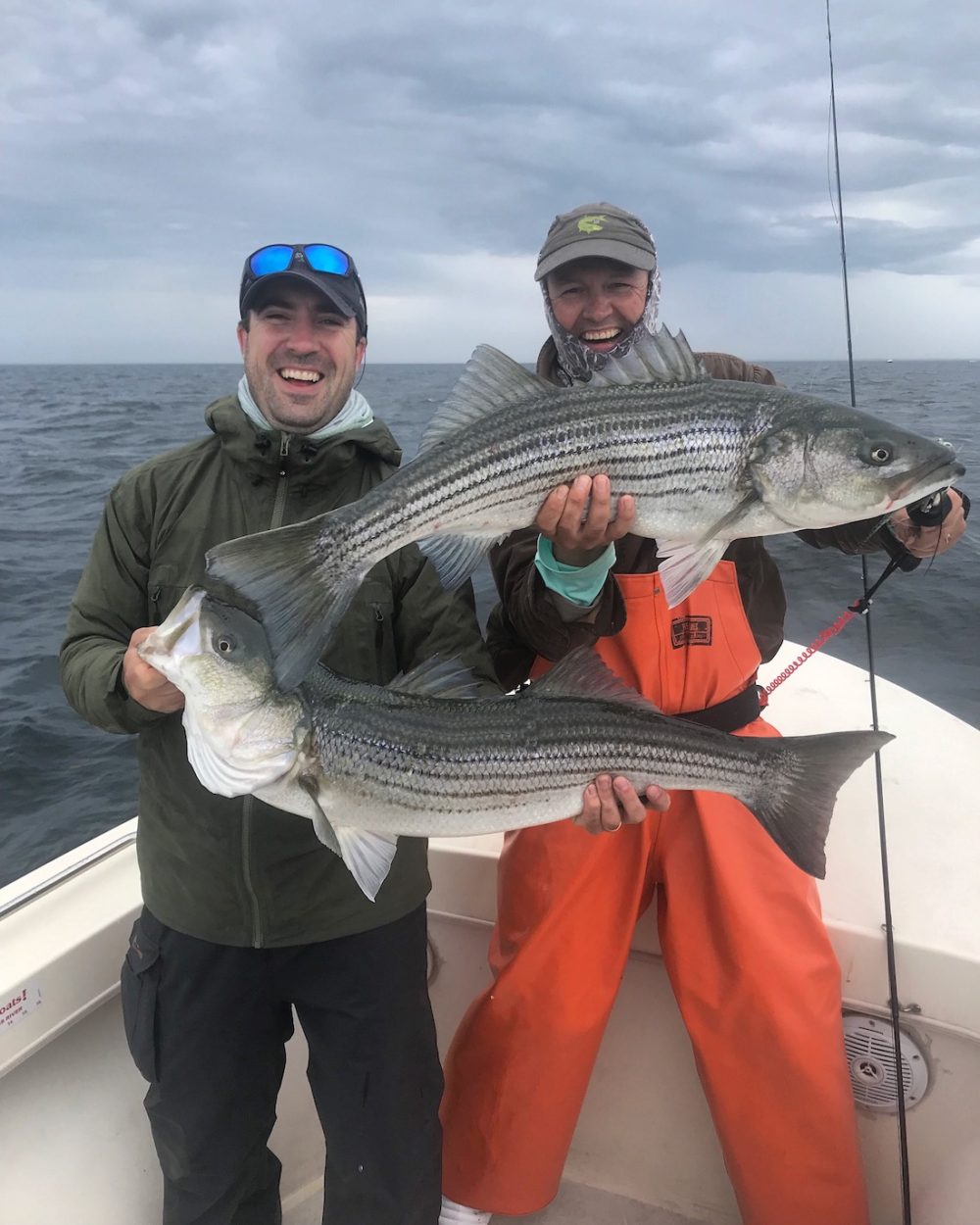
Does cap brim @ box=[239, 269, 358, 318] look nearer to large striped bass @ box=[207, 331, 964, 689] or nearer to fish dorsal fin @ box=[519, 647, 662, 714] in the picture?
large striped bass @ box=[207, 331, 964, 689]

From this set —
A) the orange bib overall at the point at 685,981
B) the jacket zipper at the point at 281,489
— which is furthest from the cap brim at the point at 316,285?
the orange bib overall at the point at 685,981

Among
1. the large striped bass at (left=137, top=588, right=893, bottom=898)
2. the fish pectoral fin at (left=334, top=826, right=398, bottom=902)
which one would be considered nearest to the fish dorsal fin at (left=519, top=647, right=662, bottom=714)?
the large striped bass at (left=137, top=588, right=893, bottom=898)

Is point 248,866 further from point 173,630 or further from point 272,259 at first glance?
point 272,259

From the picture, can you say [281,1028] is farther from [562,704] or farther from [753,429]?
[753,429]

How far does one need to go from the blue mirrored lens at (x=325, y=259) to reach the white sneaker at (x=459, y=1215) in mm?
3740

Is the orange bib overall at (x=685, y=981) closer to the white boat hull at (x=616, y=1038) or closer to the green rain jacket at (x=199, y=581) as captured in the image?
the white boat hull at (x=616, y=1038)

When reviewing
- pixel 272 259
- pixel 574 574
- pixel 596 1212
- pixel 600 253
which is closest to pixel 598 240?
pixel 600 253

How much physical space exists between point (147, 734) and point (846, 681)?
14.2ft

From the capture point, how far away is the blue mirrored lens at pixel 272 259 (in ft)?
10.3

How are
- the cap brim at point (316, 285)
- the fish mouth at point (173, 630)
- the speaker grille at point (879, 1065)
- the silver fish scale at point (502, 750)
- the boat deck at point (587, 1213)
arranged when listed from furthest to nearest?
the boat deck at point (587, 1213), the speaker grille at point (879, 1065), the cap brim at point (316, 285), the silver fish scale at point (502, 750), the fish mouth at point (173, 630)

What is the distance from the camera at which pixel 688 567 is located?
8.77ft

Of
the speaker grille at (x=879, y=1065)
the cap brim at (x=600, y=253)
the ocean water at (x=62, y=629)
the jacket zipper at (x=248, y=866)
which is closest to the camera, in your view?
the jacket zipper at (x=248, y=866)

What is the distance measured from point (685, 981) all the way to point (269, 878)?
5.17 feet

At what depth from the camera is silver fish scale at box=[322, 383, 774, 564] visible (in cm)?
262
